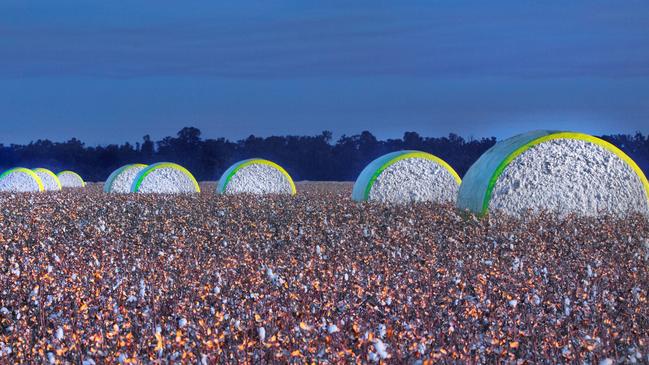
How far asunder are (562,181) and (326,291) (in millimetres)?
8990

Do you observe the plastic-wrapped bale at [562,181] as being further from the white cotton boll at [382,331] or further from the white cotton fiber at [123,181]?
the white cotton fiber at [123,181]

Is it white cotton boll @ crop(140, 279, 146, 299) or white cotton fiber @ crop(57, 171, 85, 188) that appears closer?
white cotton boll @ crop(140, 279, 146, 299)

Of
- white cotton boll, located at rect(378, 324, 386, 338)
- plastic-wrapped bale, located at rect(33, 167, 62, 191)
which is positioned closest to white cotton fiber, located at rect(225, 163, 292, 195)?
plastic-wrapped bale, located at rect(33, 167, 62, 191)

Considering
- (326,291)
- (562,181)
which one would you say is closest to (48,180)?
(562,181)

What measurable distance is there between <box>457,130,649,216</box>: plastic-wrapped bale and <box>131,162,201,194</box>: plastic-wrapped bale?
13.1m

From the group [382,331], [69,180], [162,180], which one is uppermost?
[162,180]

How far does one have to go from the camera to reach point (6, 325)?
7.30 m

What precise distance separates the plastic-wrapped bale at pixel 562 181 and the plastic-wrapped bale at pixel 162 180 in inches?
517

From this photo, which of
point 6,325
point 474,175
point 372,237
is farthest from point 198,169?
point 6,325

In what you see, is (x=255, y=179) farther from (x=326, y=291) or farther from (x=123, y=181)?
(x=326, y=291)

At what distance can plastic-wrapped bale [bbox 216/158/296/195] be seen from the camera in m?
25.3

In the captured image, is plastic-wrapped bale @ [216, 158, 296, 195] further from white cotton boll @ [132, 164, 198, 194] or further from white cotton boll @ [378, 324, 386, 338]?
white cotton boll @ [378, 324, 386, 338]

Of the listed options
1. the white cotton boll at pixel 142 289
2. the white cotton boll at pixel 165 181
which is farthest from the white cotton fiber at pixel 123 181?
the white cotton boll at pixel 142 289

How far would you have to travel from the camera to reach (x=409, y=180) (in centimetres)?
2055
